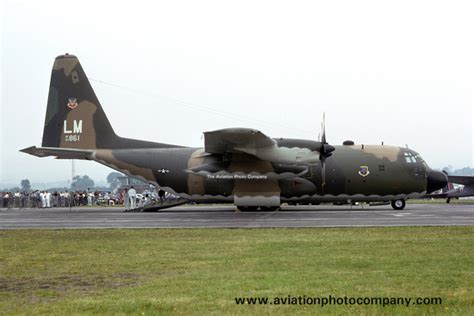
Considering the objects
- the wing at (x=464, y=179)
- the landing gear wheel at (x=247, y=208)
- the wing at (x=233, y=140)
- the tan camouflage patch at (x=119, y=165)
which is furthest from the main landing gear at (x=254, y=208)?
the wing at (x=464, y=179)

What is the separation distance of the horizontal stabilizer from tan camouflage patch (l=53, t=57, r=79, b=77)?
5.32 m

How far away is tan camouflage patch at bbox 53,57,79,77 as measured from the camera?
38875mm

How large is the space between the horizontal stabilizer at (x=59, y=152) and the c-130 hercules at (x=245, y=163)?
0.19 ft

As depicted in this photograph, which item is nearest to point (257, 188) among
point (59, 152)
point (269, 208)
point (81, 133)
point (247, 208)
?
point (247, 208)

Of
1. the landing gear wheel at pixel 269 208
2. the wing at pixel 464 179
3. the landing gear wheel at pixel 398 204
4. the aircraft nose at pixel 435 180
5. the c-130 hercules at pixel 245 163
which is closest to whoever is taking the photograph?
the c-130 hercules at pixel 245 163

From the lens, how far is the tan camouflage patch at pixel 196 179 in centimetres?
3622

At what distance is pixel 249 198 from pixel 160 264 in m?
21.3

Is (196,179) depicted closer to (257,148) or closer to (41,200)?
(257,148)

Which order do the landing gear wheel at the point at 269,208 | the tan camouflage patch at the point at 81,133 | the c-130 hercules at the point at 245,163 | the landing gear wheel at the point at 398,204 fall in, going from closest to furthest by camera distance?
the c-130 hercules at the point at 245,163 → the landing gear wheel at the point at 269,208 → the landing gear wheel at the point at 398,204 → the tan camouflage patch at the point at 81,133

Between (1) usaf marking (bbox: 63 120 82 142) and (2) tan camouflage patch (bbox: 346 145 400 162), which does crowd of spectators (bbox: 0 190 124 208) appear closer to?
(1) usaf marking (bbox: 63 120 82 142)

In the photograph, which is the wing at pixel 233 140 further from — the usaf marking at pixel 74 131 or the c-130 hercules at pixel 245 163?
the usaf marking at pixel 74 131

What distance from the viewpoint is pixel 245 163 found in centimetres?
3478

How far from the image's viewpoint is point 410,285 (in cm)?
1104

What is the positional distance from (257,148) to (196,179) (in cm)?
474
